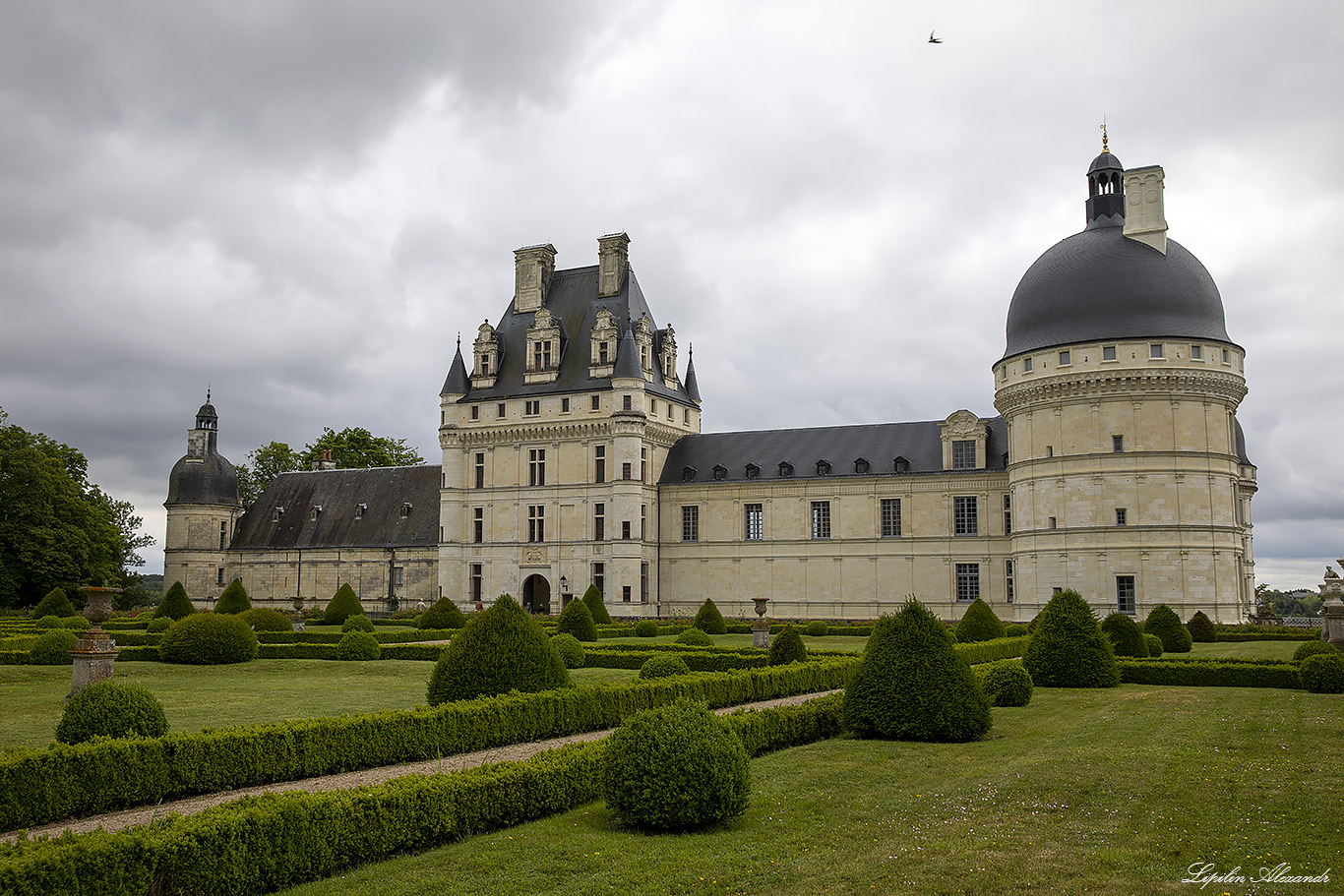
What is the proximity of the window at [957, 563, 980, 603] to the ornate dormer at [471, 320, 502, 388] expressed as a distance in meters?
27.3

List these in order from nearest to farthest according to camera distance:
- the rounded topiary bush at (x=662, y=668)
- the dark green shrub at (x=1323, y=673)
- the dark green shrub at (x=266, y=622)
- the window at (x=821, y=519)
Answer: the rounded topiary bush at (x=662, y=668)
the dark green shrub at (x=1323, y=673)
the dark green shrub at (x=266, y=622)
the window at (x=821, y=519)

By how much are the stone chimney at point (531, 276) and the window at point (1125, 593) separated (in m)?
34.0

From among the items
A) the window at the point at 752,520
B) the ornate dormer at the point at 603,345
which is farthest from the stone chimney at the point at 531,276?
the window at the point at 752,520

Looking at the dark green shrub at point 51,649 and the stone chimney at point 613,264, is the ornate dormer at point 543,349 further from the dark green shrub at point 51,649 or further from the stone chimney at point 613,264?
the dark green shrub at point 51,649

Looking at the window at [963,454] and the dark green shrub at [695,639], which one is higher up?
the window at [963,454]

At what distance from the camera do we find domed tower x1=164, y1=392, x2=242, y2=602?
6303 centimetres

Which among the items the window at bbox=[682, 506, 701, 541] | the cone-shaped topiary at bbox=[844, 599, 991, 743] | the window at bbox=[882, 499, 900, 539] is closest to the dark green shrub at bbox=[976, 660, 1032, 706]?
the cone-shaped topiary at bbox=[844, 599, 991, 743]

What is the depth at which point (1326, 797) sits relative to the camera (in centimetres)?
1050

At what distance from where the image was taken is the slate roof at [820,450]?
50469 mm

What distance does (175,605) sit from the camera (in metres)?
41.7

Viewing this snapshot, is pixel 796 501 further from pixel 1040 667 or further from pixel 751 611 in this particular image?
pixel 1040 667

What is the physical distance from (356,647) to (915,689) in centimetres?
1985

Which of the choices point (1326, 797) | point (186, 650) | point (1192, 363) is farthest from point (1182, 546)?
point (186, 650)

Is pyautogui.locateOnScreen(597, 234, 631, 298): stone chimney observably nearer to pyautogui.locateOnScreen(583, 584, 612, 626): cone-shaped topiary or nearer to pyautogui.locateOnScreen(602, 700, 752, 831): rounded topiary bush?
pyautogui.locateOnScreen(583, 584, 612, 626): cone-shaped topiary
